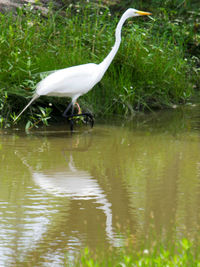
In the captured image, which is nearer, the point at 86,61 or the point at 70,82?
the point at 70,82

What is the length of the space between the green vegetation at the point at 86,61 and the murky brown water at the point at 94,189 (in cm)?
47

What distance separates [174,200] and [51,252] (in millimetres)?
1167

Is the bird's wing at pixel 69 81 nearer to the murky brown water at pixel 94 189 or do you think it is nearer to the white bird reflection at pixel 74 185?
the murky brown water at pixel 94 189

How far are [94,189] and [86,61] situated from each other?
11.7ft

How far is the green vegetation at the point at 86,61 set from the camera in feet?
22.3

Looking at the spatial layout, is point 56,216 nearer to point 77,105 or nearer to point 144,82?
point 77,105

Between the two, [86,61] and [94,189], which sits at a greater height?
[86,61]

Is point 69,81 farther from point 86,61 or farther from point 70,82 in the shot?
point 86,61

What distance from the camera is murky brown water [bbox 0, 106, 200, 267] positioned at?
329 centimetres

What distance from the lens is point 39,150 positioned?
5.66m

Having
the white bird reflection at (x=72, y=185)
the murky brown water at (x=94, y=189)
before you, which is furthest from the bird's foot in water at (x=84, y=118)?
the white bird reflection at (x=72, y=185)

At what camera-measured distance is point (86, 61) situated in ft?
25.1

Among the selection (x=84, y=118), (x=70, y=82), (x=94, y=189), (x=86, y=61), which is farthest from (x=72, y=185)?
(x=86, y=61)

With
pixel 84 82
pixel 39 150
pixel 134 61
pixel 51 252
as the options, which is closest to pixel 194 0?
pixel 134 61
